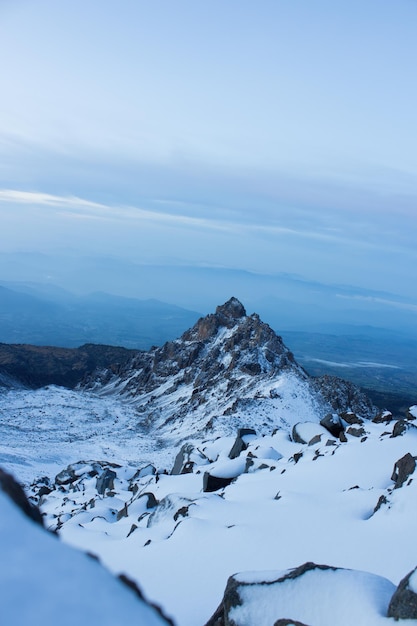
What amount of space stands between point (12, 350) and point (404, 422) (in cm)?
10672

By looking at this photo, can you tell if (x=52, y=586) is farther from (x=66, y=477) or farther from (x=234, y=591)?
(x=66, y=477)

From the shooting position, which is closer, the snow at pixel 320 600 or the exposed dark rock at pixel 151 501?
the snow at pixel 320 600

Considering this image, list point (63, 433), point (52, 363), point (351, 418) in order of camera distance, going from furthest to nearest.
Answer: point (52, 363) < point (63, 433) < point (351, 418)

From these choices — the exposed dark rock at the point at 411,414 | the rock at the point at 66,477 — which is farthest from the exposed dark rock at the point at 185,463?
the exposed dark rock at the point at 411,414

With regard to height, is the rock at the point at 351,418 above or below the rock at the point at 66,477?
above

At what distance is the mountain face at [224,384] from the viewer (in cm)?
5444

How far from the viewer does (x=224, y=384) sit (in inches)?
2719

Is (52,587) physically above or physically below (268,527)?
above

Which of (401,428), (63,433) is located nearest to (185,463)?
(401,428)

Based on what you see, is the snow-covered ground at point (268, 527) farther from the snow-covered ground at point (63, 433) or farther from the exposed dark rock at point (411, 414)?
the snow-covered ground at point (63, 433)

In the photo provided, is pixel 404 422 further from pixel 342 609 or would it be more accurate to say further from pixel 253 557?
pixel 342 609

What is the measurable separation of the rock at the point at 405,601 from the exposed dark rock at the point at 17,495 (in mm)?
5374

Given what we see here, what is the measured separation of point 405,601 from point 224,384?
207ft

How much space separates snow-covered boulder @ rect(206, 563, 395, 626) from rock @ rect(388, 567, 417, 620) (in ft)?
0.65
